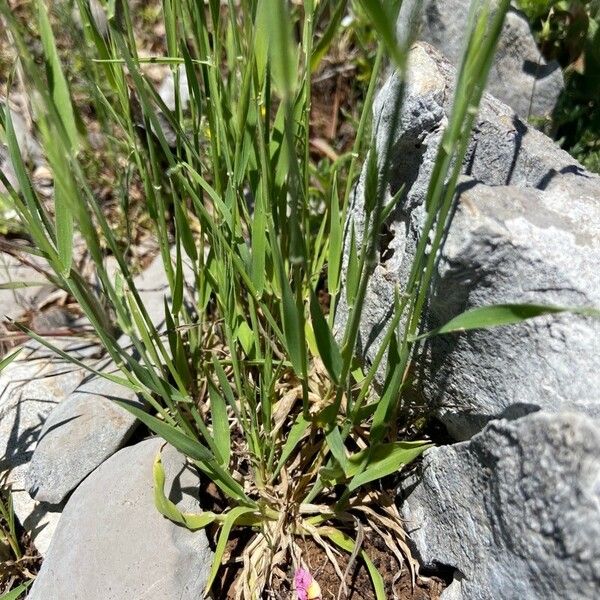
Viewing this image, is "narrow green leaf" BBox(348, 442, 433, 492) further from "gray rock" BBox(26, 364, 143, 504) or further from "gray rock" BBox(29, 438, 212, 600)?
"gray rock" BBox(26, 364, 143, 504)

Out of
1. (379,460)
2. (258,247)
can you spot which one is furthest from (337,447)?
(258,247)

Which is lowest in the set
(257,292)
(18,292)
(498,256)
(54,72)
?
(18,292)

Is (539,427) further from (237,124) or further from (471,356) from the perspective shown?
(237,124)

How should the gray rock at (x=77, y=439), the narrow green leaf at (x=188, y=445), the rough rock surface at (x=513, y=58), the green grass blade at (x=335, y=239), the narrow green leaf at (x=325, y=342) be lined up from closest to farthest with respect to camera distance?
the narrow green leaf at (x=325, y=342) < the narrow green leaf at (x=188, y=445) < the green grass blade at (x=335, y=239) < the gray rock at (x=77, y=439) < the rough rock surface at (x=513, y=58)

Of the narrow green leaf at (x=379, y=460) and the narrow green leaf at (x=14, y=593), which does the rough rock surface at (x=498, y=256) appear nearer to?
the narrow green leaf at (x=379, y=460)

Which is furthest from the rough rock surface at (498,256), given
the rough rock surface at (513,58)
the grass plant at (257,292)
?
the rough rock surface at (513,58)

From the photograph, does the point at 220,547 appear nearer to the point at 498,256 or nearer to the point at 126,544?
the point at 126,544
